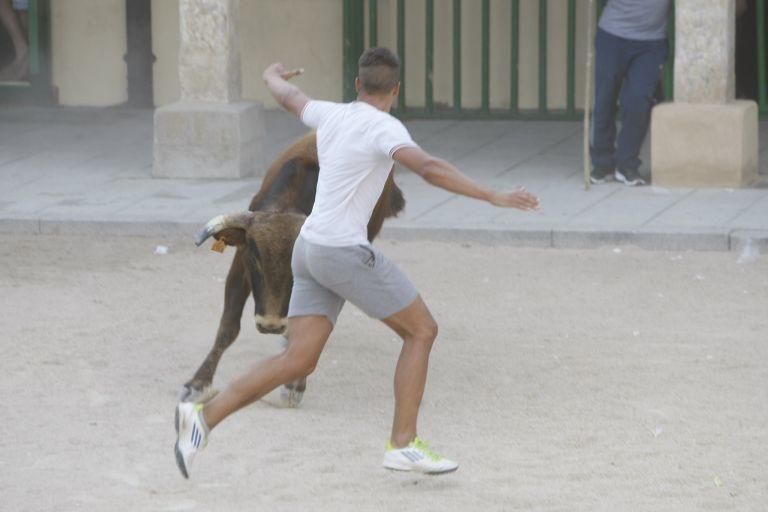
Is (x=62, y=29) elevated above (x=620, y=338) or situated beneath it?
elevated above

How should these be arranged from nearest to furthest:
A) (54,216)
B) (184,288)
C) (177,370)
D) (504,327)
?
(177,370) < (504,327) < (184,288) < (54,216)

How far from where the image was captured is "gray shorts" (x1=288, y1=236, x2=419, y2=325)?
18.6ft

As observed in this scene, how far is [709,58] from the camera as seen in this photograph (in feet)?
37.0

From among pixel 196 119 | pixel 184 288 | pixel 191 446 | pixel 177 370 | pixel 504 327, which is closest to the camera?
pixel 191 446

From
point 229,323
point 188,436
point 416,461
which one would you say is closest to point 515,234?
point 229,323

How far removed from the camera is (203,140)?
11.8 m

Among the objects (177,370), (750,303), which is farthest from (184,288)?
(750,303)

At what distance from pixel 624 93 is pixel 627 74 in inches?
5.4

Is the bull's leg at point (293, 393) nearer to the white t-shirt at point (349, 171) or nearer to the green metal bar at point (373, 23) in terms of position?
the white t-shirt at point (349, 171)

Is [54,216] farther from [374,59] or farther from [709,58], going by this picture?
[374,59]

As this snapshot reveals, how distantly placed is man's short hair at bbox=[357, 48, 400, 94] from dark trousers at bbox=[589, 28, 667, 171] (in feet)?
19.4

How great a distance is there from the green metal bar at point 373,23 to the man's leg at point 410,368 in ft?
28.0

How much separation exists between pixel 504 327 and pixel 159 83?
765cm

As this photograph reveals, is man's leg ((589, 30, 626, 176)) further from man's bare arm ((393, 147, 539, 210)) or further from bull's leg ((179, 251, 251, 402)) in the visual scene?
man's bare arm ((393, 147, 539, 210))
